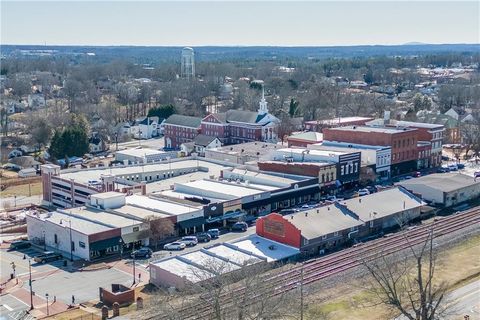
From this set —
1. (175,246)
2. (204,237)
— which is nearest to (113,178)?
(204,237)

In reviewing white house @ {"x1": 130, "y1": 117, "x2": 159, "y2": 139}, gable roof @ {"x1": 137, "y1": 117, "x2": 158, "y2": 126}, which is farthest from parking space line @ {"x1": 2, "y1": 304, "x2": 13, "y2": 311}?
gable roof @ {"x1": 137, "y1": 117, "x2": 158, "y2": 126}

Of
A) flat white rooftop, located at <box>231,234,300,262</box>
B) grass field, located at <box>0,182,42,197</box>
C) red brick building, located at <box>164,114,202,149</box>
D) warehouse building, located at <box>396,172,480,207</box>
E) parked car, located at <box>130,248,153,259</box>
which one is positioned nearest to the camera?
flat white rooftop, located at <box>231,234,300,262</box>

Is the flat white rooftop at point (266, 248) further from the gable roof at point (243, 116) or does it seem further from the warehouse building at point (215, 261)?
the gable roof at point (243, 116)

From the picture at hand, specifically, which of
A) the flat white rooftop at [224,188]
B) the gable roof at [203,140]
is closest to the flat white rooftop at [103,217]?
the flat white rooftop at [224,188]

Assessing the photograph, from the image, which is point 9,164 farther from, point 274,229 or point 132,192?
point 274,229

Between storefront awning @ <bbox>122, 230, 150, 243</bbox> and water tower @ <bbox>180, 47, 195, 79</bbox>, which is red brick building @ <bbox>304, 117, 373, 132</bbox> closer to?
storefront awning @ <bbox>122, 230, 150, 243</bbox>

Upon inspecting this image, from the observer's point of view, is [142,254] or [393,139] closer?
[142,254]

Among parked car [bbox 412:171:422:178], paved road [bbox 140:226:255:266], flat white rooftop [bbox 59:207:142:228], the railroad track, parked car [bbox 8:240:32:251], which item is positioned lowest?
parked car [bbox 8:240:32:251]

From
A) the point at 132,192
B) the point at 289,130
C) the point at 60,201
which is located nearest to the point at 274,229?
the point at 132,192

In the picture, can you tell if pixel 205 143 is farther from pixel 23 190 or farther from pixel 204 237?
pixel 204 237
